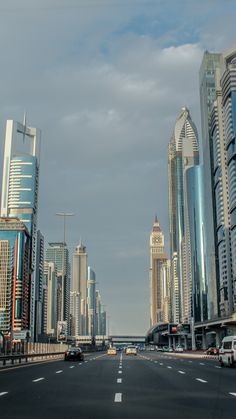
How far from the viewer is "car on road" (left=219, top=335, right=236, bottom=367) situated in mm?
38438

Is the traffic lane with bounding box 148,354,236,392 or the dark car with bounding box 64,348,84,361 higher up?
the dark car with bounding box 64,348,84,361

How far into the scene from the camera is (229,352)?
3938 centimetres

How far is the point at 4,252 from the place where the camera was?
647ft

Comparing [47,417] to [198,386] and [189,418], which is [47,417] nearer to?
[189,418]

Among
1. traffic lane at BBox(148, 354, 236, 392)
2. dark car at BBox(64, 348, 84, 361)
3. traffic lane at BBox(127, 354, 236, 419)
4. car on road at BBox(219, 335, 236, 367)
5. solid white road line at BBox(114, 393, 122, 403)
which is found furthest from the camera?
Answer: dark car at BBox(64, 348, 84, 361)

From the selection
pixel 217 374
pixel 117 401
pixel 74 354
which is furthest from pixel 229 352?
pixel 117 401

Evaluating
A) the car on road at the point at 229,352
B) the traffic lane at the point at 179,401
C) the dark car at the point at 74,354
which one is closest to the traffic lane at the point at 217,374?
the car on road at the point at 229,352

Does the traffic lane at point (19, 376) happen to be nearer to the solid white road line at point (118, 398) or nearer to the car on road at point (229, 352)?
the solid white road line at point (118, 398)

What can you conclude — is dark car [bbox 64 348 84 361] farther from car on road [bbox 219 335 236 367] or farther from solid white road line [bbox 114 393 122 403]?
solid white road line [bbox 114 393 122 403]

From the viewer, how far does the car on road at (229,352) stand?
38.4m

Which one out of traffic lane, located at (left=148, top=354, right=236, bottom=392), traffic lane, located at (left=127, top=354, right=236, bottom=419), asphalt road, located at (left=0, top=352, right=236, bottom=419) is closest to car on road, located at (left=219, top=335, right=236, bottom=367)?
traffic lane, located at (left=148, top=354, right=236, bottom=392)

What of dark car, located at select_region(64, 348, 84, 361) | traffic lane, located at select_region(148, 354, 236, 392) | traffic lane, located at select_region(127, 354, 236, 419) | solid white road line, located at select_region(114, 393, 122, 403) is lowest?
traffic lane, located at select_region(148, 354, 236, 392)

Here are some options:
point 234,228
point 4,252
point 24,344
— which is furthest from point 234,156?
point 24,344

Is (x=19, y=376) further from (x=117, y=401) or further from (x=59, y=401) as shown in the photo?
(x=117, y=401)
